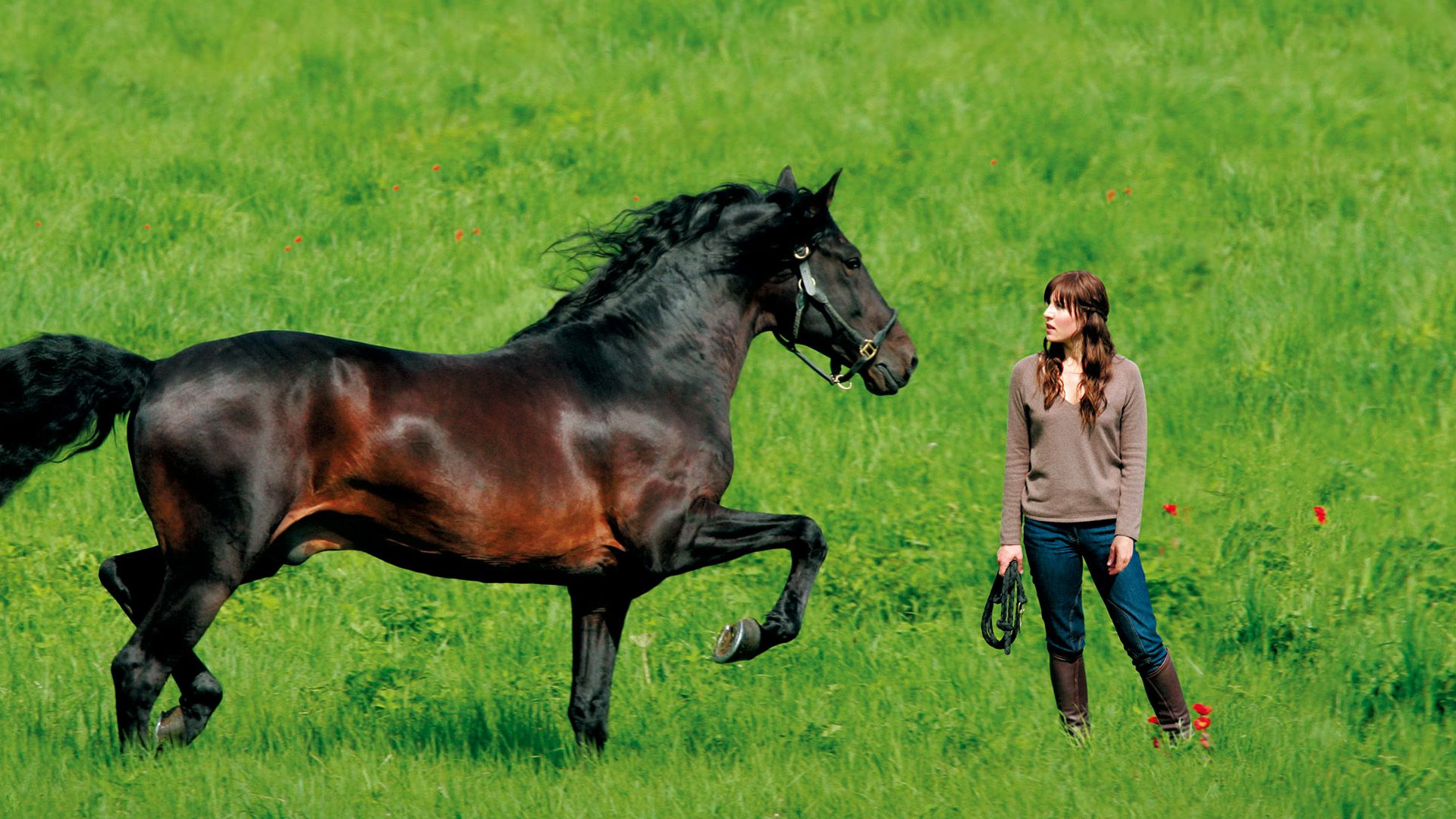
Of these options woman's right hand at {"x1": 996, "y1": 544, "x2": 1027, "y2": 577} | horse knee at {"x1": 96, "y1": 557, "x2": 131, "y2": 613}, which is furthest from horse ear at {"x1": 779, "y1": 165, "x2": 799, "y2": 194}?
horse knee at {"x1": 96, "y1": 557, "x2": 131, "y2": 613}

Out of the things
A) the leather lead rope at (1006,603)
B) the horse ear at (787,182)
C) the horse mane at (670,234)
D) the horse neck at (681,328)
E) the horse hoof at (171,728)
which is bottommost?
the horse hoof at (171,728)

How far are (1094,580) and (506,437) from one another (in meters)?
2.23

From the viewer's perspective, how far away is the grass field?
5.55m

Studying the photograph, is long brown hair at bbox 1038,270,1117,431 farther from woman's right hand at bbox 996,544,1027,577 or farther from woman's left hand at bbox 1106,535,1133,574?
woman's right hand at bbox 996,544,1027,577

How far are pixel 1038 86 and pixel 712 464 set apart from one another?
9575 millimetres

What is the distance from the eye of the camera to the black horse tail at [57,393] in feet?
16.1

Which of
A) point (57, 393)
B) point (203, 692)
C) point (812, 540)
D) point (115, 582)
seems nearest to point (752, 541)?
point (812, 540)

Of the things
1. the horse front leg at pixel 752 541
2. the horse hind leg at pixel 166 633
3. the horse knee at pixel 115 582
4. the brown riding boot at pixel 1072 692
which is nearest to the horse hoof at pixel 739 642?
the horse front leg at pixel 752 541

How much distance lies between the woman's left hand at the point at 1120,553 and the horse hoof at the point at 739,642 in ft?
4.31

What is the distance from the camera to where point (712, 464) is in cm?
550

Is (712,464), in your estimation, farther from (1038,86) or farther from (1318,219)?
(1038,86)

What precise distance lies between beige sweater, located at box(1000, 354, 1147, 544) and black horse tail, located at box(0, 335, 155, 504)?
3.20 meters

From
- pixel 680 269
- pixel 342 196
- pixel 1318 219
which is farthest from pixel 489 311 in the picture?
pixel 1318 219

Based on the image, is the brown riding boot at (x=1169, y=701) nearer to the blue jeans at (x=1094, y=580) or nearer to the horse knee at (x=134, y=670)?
the blue jeans at (x=1094, y=580)
